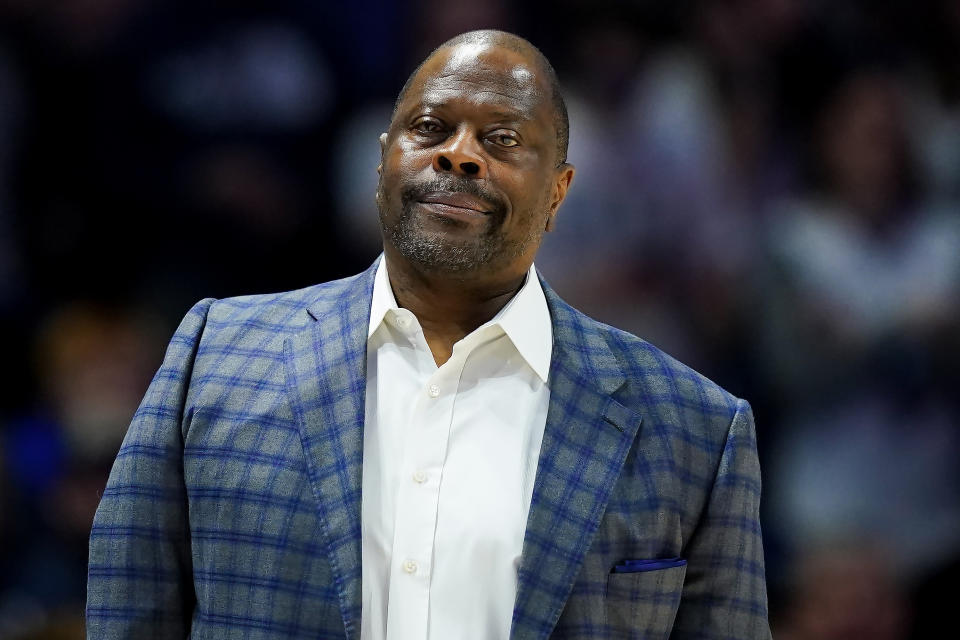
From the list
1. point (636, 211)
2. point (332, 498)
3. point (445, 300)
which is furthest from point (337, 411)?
point (636, 211)

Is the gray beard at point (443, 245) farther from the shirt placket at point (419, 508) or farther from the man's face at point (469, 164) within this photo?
the shirt placket at point (419, 508)

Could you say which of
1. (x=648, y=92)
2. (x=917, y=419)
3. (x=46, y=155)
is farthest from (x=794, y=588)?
(x=46, y=155)

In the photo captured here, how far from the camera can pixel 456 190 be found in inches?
54.9

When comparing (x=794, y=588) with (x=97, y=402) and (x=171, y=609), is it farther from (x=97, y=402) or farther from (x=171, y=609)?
(x=171, y=609)

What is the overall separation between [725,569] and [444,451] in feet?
1.24

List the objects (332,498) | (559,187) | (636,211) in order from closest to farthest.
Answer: (332,498) → (559,187) → (636,211)

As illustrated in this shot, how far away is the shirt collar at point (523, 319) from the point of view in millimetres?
1438

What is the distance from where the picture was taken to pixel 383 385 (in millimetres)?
1396

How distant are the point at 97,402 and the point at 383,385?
1.28 metres

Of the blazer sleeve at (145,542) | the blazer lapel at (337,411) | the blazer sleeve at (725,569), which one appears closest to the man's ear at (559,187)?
the blazer lapel at (337,411)

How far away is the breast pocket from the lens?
134 centimetres

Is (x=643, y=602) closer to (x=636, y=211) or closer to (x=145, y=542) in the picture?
(x=145, y=542)

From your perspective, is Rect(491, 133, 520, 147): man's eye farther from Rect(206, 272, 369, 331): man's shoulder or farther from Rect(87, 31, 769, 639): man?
Rect(206, 272, 369, 331): man's shoulder

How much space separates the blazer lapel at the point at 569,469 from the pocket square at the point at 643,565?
0.05m
